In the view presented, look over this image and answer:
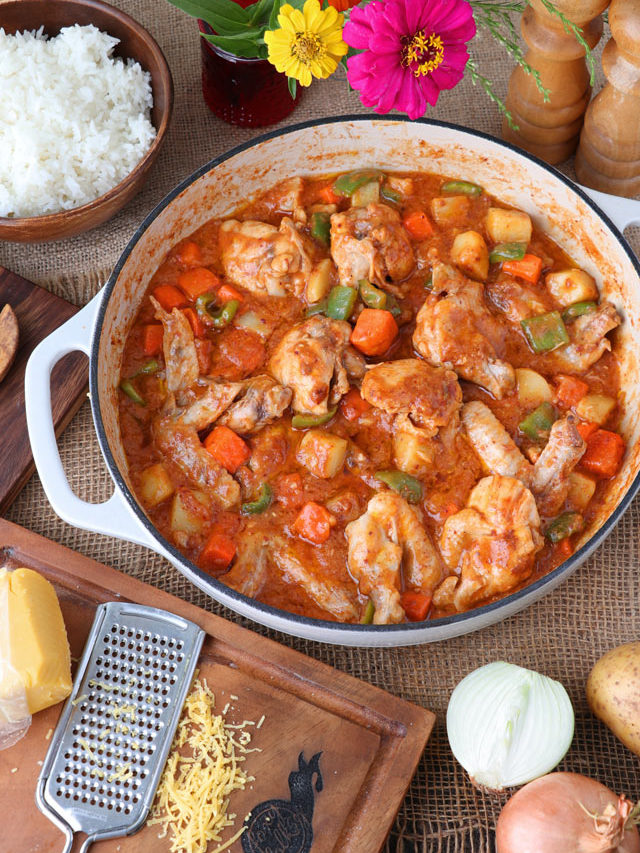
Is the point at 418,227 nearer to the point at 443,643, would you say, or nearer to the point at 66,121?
the point at 66,121

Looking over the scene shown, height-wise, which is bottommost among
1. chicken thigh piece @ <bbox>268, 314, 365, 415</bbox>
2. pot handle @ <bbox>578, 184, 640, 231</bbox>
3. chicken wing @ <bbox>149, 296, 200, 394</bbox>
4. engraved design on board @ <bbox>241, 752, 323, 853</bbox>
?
engraved design on board @ <bbox>241, 752, 323, 853</bbox>

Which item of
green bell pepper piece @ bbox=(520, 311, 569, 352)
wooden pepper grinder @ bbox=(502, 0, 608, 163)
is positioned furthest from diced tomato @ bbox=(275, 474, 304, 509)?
wooden pepper grinder @ bbox=(502, 0, 608, 163)

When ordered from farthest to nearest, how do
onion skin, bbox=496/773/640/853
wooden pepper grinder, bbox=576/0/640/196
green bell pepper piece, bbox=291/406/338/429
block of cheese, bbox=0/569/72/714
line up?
green bell pepper piece, bbox=291/406/338/429 < wooden pepper grinder, bbox=576/0/640/196 < block of cheese, bbox=0/569/72/714 < onion skin, bbox=496/773/640/853

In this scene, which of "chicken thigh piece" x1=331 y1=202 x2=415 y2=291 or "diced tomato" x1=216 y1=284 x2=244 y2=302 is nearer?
"chicken thigh piece" x1=331 y1=202 x2=415 y2=291

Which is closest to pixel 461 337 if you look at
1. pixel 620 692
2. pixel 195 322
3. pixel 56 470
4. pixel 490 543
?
pixel 490 543

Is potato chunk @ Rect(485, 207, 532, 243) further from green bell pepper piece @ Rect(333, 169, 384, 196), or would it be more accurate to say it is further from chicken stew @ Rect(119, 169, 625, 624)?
green bell pepper piece @ Rect(333, 169, 384, 196)

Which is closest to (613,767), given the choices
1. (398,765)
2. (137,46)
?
(398,765)

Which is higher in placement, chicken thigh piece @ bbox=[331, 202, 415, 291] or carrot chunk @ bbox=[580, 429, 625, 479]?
chicken thigh piece @ bbox=[331, 202, 415, 291]
